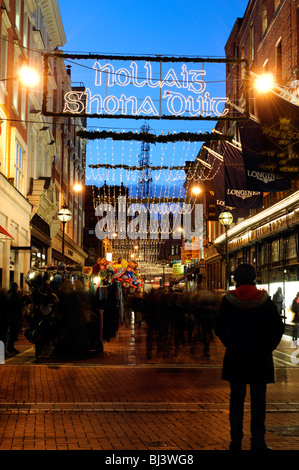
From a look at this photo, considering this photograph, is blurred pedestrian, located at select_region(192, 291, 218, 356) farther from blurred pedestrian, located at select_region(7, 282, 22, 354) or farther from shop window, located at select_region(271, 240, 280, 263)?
shop window, located at select_region(271, 240, 280, 263)

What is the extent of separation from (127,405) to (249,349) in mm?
3492

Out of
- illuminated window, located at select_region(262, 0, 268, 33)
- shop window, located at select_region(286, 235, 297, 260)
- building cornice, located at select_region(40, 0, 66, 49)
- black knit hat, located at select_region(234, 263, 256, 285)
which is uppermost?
building cornice, located at select_region(40, 0, 66, 49)

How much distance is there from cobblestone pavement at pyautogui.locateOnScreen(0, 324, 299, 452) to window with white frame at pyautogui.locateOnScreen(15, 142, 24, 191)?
12.1 m

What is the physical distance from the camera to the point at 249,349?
595cm

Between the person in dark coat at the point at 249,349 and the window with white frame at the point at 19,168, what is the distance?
20390 mm

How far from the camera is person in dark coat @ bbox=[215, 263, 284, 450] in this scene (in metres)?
5.84

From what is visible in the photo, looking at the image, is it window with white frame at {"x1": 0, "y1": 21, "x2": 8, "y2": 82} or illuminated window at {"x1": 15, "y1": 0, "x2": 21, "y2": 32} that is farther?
illuminated window at {"x1": 15, "y1": 0, "x2": 21, "y2": 32}

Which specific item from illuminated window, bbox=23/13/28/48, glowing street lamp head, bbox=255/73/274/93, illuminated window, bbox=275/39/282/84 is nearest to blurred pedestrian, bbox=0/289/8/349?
glowing street lamp head, bbox=255/73/274/93

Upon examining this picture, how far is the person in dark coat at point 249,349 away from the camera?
5836 mm

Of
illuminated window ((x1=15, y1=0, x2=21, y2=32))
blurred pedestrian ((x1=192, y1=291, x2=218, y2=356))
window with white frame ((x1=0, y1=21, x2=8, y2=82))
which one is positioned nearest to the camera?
blurred pedestrian ((x1=192, y1=291, x2=218, y2=356))

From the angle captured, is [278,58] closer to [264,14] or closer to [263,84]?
[264,14]

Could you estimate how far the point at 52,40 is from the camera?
37531mm
